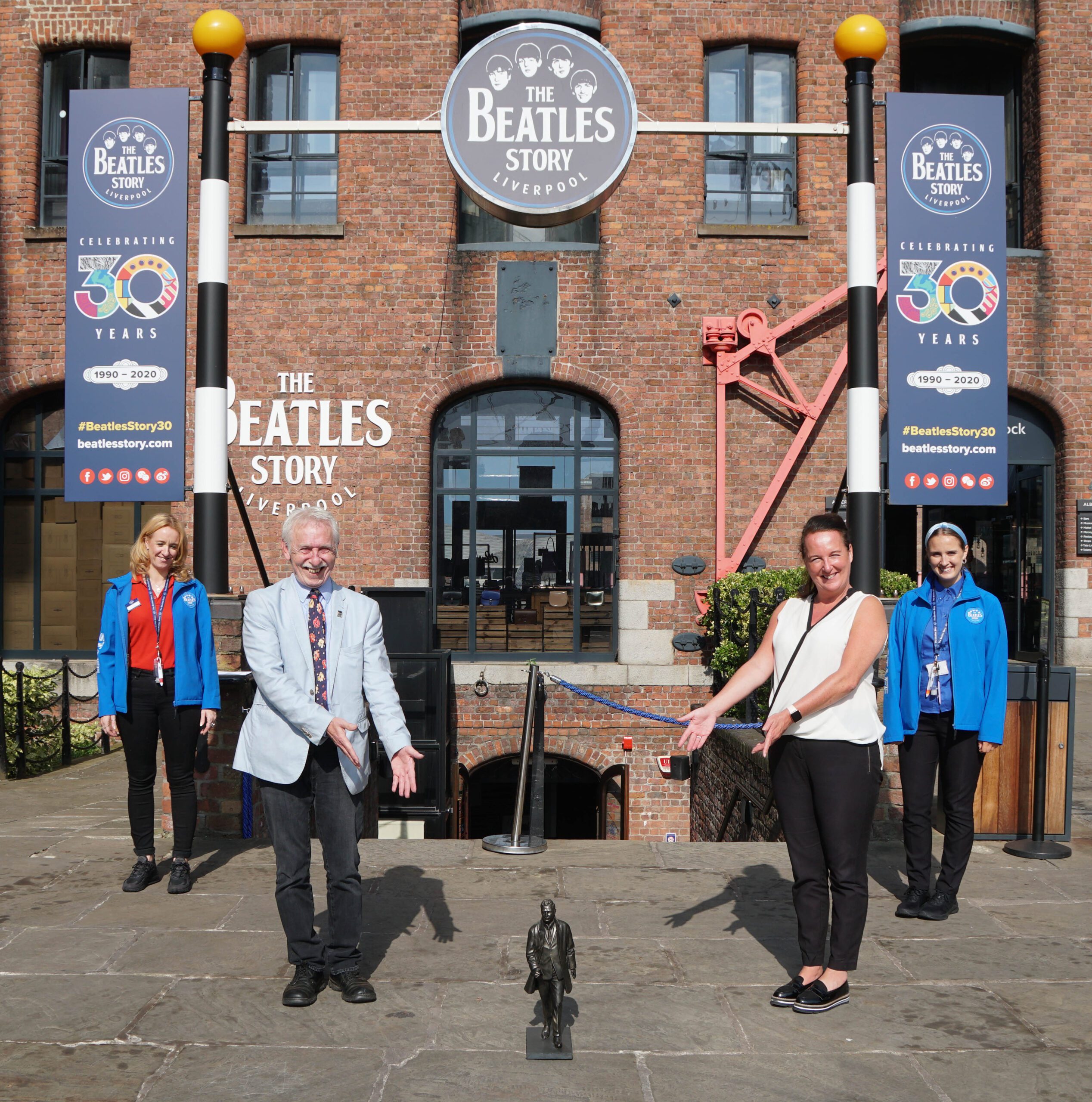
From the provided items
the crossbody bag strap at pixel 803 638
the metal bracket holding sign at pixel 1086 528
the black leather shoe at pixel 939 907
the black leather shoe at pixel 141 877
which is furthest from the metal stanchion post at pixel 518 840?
the metal bracket holding sign at pixel 1086 528

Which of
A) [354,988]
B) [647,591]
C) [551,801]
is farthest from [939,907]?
[551,801]

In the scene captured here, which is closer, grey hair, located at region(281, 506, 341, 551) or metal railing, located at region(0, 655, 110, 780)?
grey hair, located at region(281, 506, 341, 551)

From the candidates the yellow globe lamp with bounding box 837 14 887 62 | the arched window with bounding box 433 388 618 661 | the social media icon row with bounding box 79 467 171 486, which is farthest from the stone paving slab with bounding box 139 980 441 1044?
the arched window with bounding box 433 388 618 661

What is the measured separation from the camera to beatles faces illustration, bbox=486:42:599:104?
6.76 m

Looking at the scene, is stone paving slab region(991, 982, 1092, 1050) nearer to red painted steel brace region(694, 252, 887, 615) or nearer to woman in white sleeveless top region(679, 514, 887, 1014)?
woman in white sleeveless top region(679, 514, 887, 1014)

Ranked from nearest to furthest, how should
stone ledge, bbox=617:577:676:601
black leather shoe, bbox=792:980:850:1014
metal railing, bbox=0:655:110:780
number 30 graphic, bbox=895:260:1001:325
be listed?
black leather shoe, bbox=792:980:850:1014 < number 30 graphic, bbox=895:260:1001:325 < metal railing, bbox=0:655:110:780 < stone ledge, bbox=617:577:676:601

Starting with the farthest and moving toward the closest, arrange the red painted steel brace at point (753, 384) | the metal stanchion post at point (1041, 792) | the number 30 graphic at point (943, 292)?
the red painted steel brace at point (753, 384) < the number 30 graphic at point (943, 292) < the metal stanchion post at point (1041, 792)

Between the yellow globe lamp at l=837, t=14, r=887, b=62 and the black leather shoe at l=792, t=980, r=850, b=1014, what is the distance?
5.27m

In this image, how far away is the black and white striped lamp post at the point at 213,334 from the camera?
6.59 m

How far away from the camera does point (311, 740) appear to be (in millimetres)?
3824

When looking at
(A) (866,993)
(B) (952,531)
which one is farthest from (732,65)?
(A) (866,993)

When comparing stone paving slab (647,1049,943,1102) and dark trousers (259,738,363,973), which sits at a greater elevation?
dark trousers (259,738,363,973)

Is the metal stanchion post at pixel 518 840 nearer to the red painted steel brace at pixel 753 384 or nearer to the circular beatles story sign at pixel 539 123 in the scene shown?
the circular beatles story sign at pixel 539 123

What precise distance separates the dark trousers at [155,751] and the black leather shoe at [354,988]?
5.63ft
